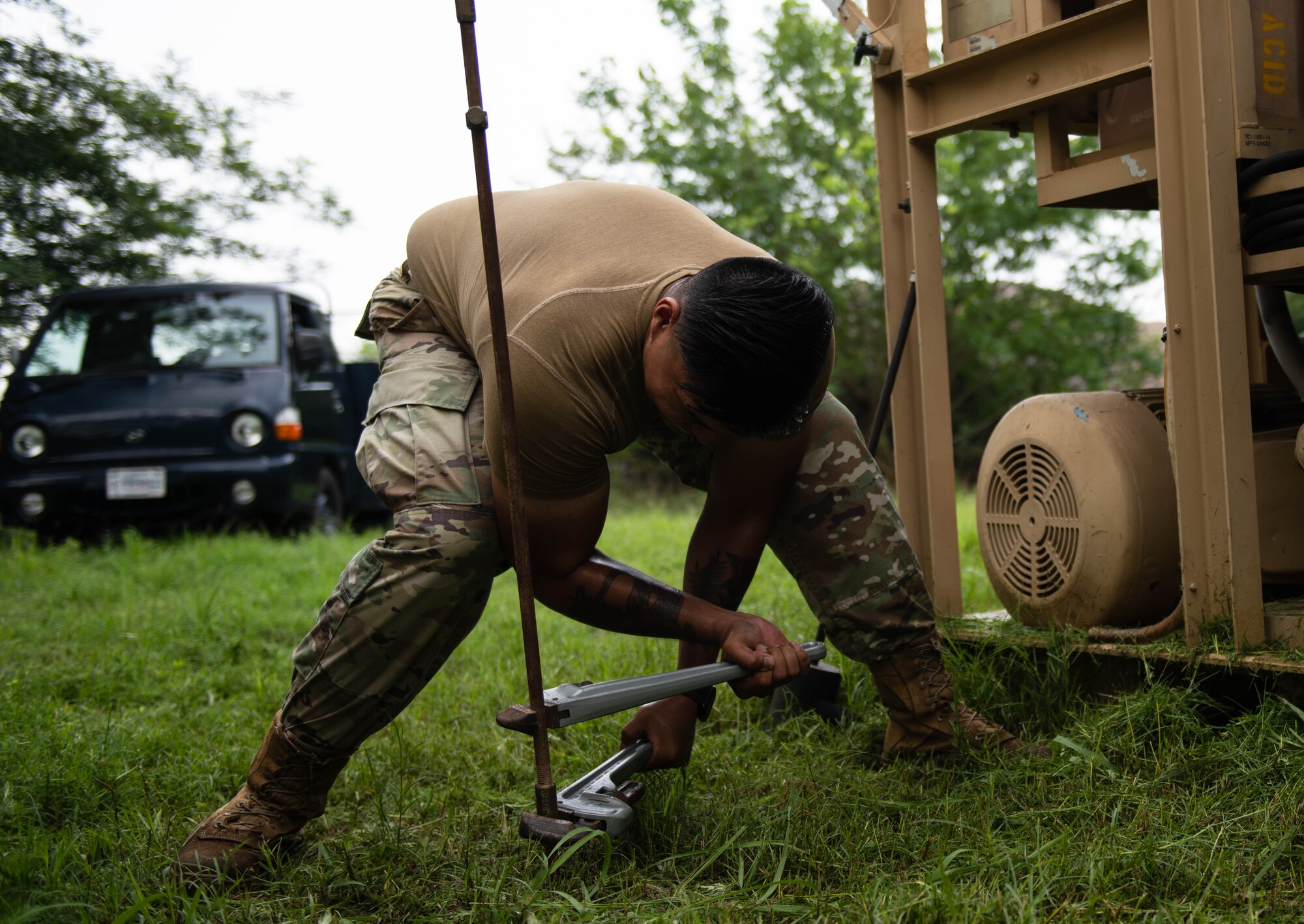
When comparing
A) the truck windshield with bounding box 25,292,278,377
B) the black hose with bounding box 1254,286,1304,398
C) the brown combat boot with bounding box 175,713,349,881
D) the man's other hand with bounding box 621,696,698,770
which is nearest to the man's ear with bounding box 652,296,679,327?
the man's other hand with bounding box 621,696,698,770

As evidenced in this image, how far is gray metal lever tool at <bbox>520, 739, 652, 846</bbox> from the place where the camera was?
76.2 inches

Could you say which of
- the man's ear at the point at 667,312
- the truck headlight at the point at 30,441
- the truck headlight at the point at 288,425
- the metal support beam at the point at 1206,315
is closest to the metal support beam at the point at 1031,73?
the metal support beam at the point at 1206,315

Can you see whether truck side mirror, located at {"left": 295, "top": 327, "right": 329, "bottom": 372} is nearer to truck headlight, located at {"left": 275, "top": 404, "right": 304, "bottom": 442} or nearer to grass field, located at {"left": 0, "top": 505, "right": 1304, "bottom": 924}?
truck headlight, located at {"left": 275, "top": 404, "right": 304, "bottom": 442}

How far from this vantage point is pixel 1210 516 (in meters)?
2.38

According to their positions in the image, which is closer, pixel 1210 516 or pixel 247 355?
pixel 1210 516

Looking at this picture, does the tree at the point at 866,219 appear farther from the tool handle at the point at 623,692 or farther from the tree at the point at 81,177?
the tool handle at the point at 623,692

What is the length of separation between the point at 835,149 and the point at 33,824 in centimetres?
1075

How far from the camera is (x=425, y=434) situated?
219 centimetres

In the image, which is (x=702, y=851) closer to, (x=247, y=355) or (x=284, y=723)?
(x=284, y=723)

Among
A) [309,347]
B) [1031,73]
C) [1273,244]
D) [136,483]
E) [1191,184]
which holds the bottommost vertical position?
[136,483]

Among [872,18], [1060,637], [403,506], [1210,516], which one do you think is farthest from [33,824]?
[872,18]

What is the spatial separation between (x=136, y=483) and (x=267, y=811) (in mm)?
4992

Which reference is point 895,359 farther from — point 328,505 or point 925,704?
point 328,505

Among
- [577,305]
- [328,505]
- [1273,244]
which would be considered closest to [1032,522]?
[1273,244]
